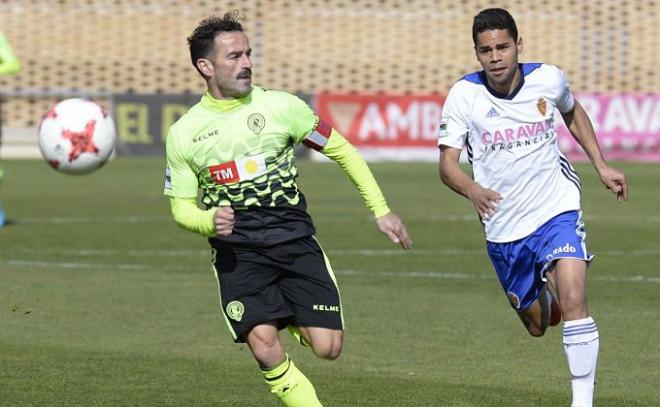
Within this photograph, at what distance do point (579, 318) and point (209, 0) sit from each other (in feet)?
97.2

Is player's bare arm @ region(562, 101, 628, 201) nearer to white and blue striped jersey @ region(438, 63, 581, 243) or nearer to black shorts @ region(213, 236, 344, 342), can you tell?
white and blue striped jersey @ region(438, 63, 581, 243)

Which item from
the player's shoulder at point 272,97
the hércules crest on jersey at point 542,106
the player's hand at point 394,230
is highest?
the player's shoulder at point 272,97

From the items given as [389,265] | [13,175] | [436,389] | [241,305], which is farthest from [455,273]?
[13,175]

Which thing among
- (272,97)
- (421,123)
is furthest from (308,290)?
(421,123)

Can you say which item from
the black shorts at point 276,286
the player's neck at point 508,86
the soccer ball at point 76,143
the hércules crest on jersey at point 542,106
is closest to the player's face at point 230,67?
the black shorts at point 276,286

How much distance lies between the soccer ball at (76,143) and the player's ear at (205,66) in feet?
17.2

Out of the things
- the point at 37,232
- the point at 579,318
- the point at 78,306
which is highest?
the point at 579,318

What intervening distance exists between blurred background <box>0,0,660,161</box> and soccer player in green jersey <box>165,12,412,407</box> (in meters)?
28.5

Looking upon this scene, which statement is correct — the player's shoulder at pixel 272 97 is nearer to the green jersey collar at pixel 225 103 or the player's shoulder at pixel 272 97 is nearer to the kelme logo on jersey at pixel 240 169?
the green jersey collar at pixel 225 103

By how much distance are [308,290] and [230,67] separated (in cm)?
112

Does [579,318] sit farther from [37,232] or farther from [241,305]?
[37,232]

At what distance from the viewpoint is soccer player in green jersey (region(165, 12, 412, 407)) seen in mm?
6566

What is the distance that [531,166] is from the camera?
7477mm

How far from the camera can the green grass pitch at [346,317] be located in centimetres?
785
